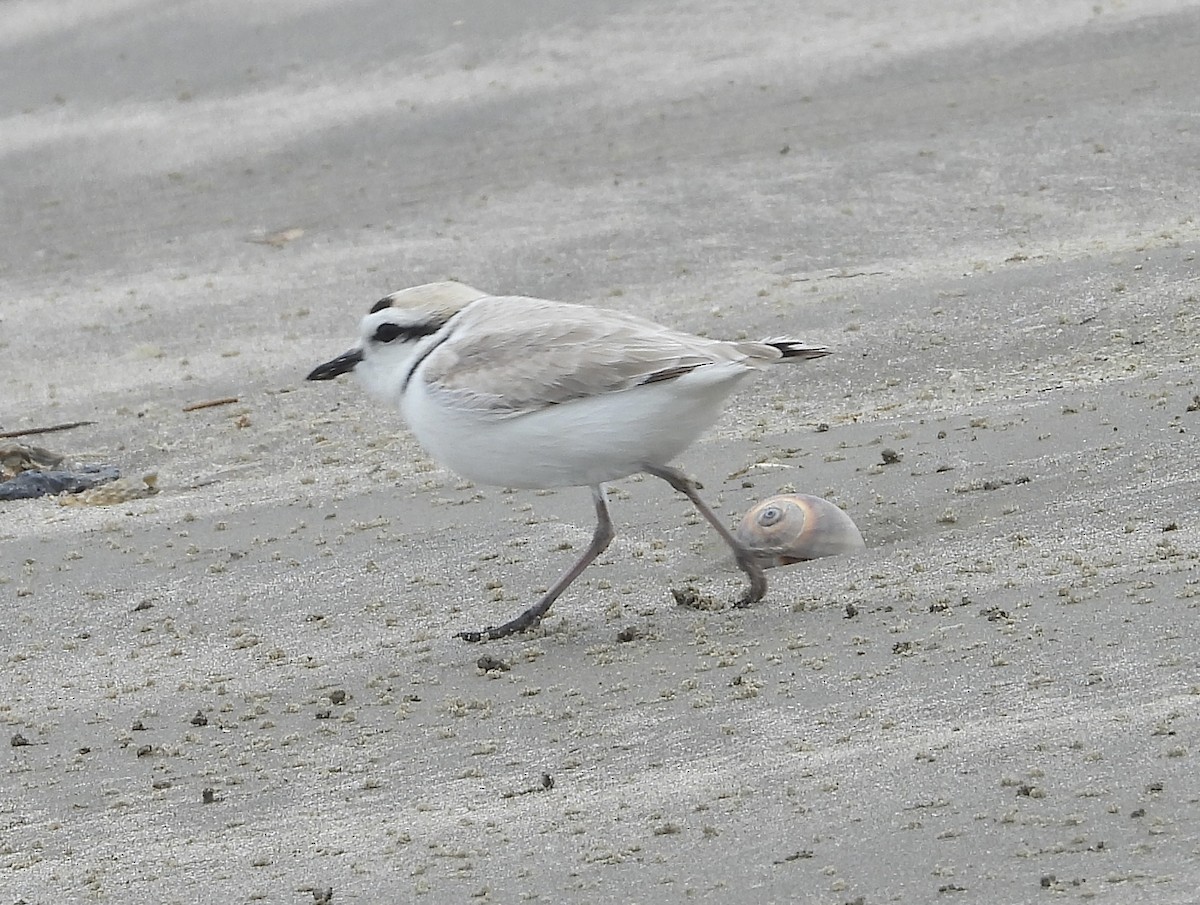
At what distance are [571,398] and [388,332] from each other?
675 mm

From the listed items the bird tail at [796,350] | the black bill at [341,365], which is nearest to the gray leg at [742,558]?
the bird tail at [796,350]

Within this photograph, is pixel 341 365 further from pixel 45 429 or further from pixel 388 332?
pixel 45 429

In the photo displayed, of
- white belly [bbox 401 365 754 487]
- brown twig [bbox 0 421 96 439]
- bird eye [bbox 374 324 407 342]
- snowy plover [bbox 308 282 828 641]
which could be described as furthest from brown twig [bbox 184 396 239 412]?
white belly [bbox 401 365 754 487]

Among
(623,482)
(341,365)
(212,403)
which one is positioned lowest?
(623,482)

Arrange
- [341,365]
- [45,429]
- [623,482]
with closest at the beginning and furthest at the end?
1. [341,365]
2. [623,482]
3. [45,429]

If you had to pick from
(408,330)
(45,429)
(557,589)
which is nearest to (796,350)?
(557,589)

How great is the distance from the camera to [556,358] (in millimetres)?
4840

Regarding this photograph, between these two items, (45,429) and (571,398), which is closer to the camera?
(571,398)

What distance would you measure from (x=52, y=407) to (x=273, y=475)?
148cm

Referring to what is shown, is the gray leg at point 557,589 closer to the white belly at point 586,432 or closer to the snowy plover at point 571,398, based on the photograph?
the snowy plover at point 571,398

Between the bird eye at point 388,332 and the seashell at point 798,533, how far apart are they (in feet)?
3.66

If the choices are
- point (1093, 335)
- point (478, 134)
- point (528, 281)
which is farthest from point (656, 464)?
point (478, 134)

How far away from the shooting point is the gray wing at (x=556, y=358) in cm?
475

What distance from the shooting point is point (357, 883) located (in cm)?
344
